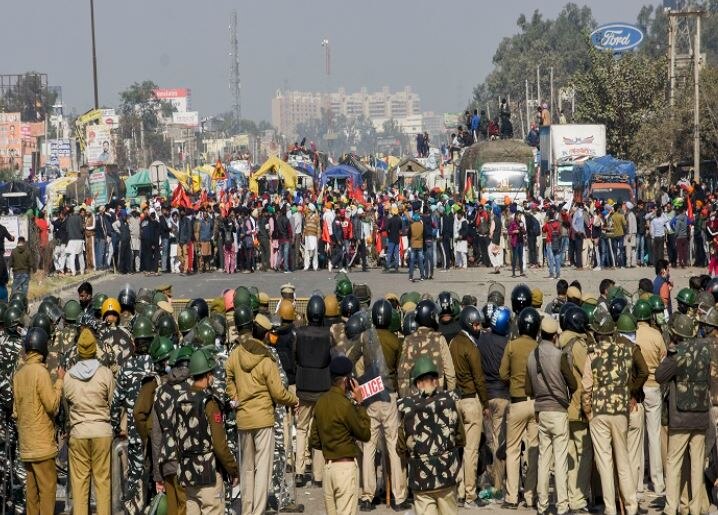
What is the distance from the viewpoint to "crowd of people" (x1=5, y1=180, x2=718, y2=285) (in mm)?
32312

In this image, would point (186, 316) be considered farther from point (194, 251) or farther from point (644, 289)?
point (194, 251)

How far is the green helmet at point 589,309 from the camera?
41.9 feet

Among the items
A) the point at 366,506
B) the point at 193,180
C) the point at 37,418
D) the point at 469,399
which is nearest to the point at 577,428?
the point at 469,399

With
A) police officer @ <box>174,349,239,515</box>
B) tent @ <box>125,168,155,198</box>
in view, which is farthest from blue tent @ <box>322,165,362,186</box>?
police officer @ <box>174,349,239,515</box>

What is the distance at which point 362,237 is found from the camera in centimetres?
3406

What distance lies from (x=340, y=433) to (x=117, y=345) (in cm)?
321

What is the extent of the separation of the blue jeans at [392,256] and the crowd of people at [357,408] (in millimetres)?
18895

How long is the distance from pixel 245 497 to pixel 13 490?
217cm

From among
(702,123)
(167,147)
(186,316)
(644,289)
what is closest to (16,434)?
(186,316)

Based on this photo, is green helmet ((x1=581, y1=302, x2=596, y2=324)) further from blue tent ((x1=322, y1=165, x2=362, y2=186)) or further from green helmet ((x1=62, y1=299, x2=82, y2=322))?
blue tent ((x1=322, y1=165, x2=362, y2=186))

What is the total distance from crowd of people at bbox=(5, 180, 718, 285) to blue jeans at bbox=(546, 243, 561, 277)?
67 cm

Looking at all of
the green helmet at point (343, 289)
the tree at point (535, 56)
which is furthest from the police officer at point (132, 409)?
the tree at point (535, 56)

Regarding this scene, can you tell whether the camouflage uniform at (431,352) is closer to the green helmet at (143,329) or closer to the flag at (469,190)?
the green helmet at (143,329)

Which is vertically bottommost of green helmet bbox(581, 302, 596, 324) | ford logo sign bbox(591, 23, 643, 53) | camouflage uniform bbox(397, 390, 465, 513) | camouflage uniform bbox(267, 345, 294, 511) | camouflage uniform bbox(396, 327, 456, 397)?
camouflage uniform bbox(267, 345, 294, 511)
